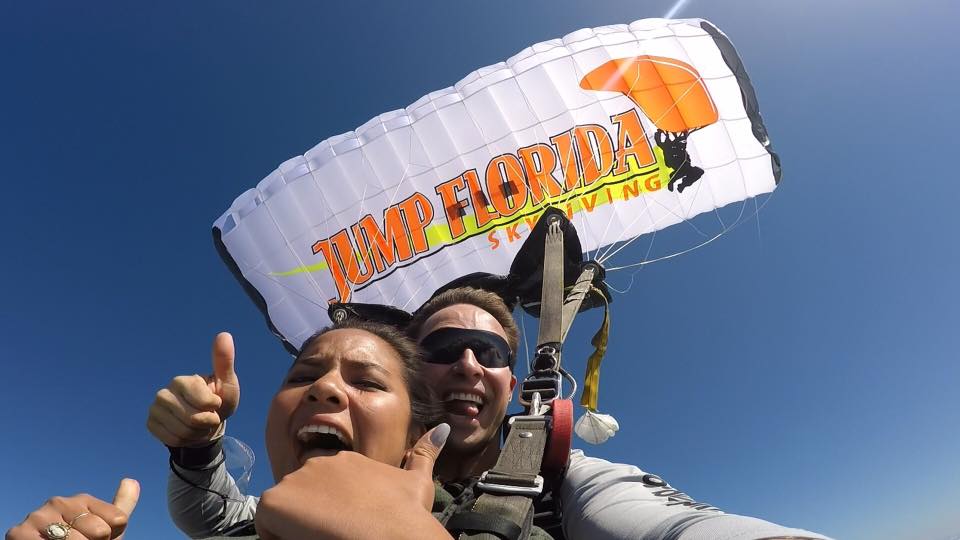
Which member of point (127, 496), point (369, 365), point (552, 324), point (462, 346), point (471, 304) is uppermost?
point (471, 304)

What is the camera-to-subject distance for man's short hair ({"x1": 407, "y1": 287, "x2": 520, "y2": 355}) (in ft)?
11.2

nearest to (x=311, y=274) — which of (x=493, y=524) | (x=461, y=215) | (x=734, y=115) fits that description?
(x=461, y=215)

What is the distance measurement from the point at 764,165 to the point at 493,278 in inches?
166

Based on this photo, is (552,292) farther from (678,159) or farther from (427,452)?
(678,159)

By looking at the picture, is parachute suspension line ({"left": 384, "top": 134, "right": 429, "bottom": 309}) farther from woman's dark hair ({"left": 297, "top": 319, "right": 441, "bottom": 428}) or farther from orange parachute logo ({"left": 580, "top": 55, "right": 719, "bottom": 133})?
woman's dark hair ({"left": 297, "top": 319, "right": 441, "bottom": 428})

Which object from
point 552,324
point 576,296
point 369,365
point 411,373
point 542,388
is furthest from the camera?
point 576,296

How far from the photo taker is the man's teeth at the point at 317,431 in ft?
5.30

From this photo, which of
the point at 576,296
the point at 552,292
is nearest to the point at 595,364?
the point at 576,296

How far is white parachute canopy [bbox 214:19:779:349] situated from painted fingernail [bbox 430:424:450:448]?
4.45m

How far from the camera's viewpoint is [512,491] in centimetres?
154

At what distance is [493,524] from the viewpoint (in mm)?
1335

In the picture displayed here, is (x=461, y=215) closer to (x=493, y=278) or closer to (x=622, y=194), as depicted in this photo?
(x=493, y=278)

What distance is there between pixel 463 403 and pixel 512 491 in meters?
1.26

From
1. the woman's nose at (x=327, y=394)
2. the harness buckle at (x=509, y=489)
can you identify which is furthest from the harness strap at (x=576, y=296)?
the woman's nose at (x=327, y=394)
